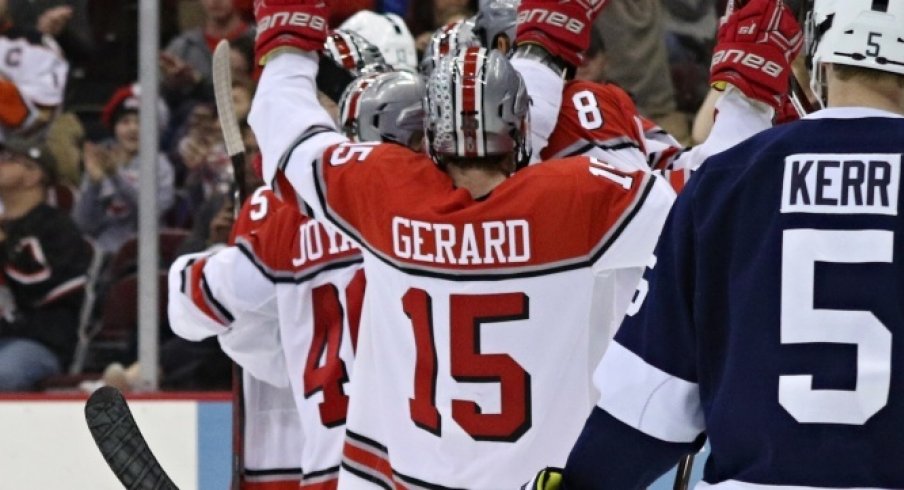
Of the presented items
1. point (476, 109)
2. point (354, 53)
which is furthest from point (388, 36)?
point (476, 109)

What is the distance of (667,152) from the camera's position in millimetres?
3648

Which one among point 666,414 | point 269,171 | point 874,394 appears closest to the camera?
point 874,394

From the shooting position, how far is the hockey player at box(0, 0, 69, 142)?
16.8 ft

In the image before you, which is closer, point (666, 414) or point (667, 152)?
point (666, 414)

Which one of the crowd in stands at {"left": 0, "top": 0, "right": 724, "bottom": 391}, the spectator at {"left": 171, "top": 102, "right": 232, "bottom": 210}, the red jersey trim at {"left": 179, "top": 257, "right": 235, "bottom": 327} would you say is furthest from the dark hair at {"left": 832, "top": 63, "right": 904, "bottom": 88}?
the spectator at {"left": 171, "top": 102, "right": 232, "bottom": 210}

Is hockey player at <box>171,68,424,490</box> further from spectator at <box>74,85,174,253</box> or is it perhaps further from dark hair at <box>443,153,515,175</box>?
spectator at <box>74,85,174,253</box>

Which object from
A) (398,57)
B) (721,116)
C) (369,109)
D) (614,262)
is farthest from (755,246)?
(398,57)

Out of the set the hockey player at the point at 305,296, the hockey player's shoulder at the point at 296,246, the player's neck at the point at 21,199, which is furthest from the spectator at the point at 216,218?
the hockey player's shoulder at the point at 296,246

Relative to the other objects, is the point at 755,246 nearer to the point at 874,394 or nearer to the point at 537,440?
the point at 874,394

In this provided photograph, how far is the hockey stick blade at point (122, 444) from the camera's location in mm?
2971

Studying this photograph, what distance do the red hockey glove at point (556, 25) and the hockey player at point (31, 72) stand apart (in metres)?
2.23

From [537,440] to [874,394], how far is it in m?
1.02

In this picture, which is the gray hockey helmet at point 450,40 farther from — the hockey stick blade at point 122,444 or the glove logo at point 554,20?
the hockey stick blade at point 122,444

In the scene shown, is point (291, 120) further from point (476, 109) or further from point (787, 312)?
point (787, 312)
